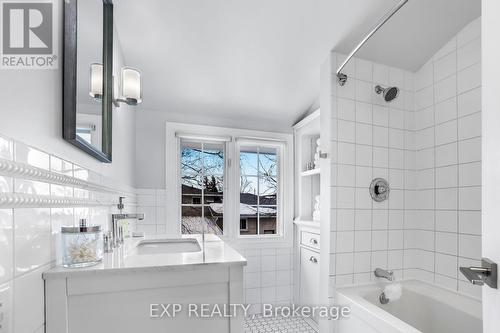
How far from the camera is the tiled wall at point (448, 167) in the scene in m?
1.89

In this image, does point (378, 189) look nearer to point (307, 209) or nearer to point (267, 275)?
point (307, 209)

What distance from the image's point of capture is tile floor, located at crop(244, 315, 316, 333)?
2482 millimetres

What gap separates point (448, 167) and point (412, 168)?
0.90 feet

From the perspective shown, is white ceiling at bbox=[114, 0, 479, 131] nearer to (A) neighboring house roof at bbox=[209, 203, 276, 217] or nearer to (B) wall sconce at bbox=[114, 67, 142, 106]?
(B) wall sconce at bbox=[114, 67, 142, 106]

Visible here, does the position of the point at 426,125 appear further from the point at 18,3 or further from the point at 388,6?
the point at 18,3

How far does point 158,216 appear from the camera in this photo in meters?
2.58

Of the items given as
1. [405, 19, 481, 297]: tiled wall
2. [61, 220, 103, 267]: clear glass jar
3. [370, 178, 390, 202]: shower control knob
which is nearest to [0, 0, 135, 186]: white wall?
[61, 220, 103, 267]: clear glass jar

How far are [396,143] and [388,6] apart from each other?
3.26 ft

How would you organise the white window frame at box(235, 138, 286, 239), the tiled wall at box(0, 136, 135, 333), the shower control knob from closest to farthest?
the tiled wall at box(0, 136, 135, 333), the shower control knob, the white window frame at box(235, 138, 286, 239)

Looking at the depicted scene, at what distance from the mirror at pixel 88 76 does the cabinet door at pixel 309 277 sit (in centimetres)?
194

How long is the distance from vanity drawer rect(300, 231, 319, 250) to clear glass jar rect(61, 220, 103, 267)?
194 cm

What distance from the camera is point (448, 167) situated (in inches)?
80.9

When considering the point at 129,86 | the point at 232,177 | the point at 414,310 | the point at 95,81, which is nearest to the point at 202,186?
the point at 232,177
